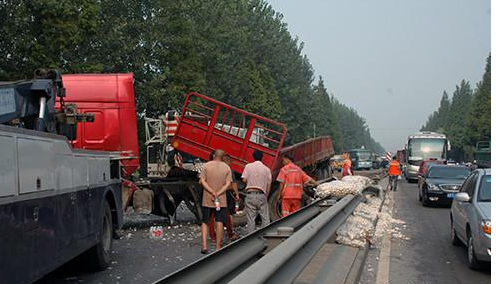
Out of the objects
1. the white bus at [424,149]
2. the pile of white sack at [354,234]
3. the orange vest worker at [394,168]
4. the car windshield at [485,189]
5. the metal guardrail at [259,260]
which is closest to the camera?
the metal guardrail at [259,260]

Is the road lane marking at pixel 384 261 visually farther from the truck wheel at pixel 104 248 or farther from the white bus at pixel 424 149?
the white bus at pixel 424 149

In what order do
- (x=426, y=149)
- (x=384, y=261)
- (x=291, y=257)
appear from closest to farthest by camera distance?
(x=291, y=257) → (x=384, y=261) → (x=426, y=149)

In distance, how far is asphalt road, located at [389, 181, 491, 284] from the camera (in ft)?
29.1

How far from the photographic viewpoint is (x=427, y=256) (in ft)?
35.3

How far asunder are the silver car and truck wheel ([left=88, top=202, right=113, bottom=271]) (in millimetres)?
5334

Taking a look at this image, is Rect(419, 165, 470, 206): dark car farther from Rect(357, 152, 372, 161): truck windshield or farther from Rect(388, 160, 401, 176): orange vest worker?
Rect(357, 152, 372, 161): truck windshield

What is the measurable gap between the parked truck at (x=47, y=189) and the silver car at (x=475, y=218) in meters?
5.29

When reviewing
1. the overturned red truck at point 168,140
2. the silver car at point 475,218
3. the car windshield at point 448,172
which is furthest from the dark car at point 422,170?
the silver car at point 475,218

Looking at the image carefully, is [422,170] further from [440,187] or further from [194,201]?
[194,201]

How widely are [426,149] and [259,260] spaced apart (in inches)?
1845

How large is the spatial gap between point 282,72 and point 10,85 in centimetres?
6643

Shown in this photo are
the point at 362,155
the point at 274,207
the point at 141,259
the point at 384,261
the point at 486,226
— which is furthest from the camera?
the point at 362,155

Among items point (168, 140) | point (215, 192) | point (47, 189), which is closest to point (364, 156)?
point (168, 140)

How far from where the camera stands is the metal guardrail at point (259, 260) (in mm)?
4312
